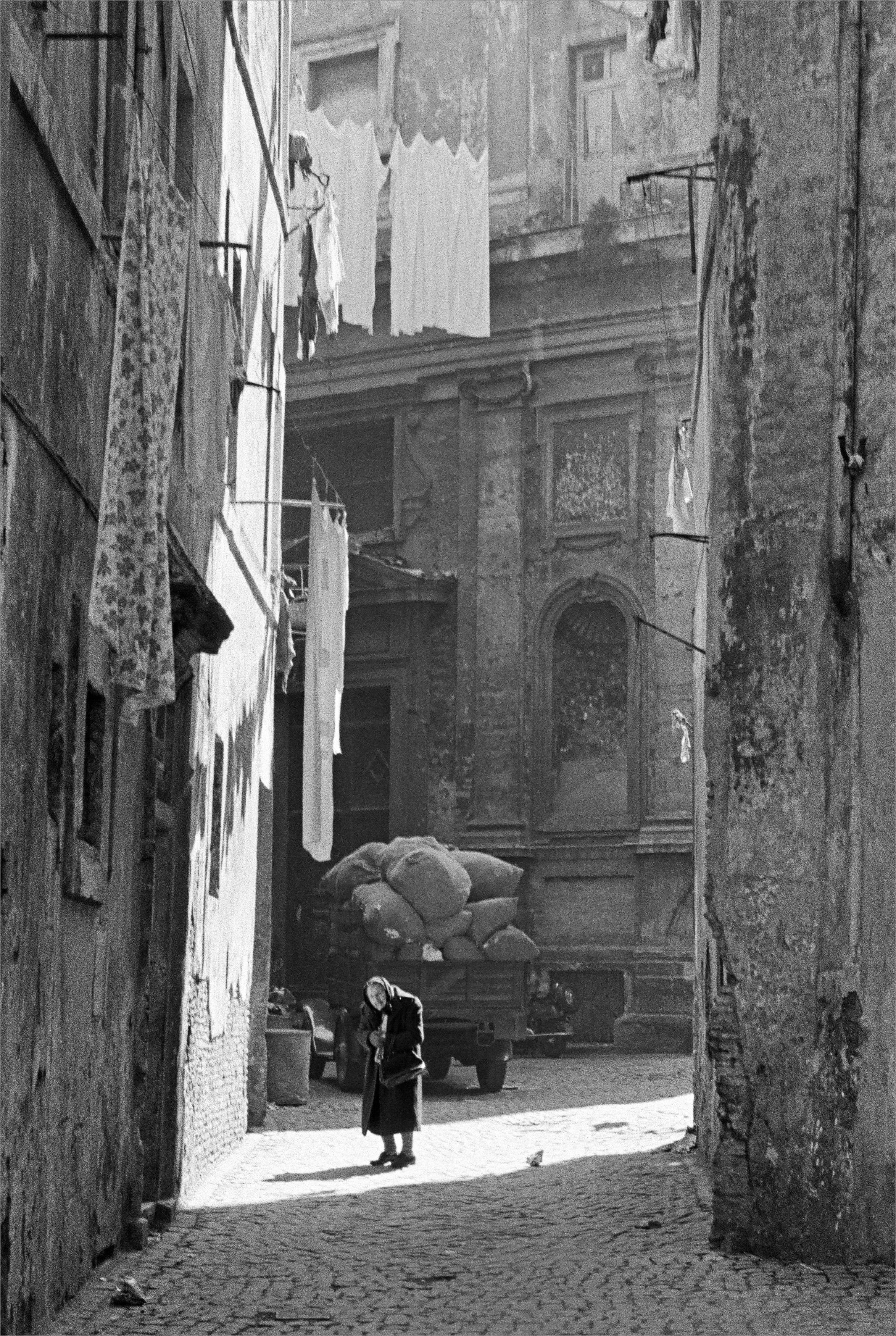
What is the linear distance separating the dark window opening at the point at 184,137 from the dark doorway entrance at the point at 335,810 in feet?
50.0

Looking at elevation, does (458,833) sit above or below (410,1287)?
above

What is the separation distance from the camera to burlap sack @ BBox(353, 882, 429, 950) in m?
21.3

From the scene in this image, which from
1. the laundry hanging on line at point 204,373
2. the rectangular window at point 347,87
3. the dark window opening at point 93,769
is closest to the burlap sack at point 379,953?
the laundry hanging on line at point 204,373

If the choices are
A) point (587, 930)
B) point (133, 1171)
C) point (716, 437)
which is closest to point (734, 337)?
point (716, 437)

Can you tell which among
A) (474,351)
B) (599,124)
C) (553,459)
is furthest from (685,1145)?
(599,124)

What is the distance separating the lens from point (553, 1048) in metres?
24.5

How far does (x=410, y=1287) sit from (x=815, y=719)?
3.47 metres

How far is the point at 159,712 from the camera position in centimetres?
1181

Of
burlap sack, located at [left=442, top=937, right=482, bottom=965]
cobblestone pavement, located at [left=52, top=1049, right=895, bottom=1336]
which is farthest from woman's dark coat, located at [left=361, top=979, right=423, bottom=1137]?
burlap sack, located at [left=442, top=937, right=482, bottom=965]

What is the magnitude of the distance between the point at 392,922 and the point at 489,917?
1251mm

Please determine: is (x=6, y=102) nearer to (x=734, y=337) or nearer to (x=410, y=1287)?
(x=734, y=337)

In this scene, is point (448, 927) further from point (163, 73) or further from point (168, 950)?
point (163, 73)

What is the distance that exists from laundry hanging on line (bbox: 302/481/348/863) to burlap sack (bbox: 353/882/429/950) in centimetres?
290

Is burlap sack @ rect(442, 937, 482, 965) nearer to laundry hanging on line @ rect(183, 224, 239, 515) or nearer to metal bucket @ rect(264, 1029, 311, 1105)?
metal bucket @ rect(264, 1029, 311, 1105)
